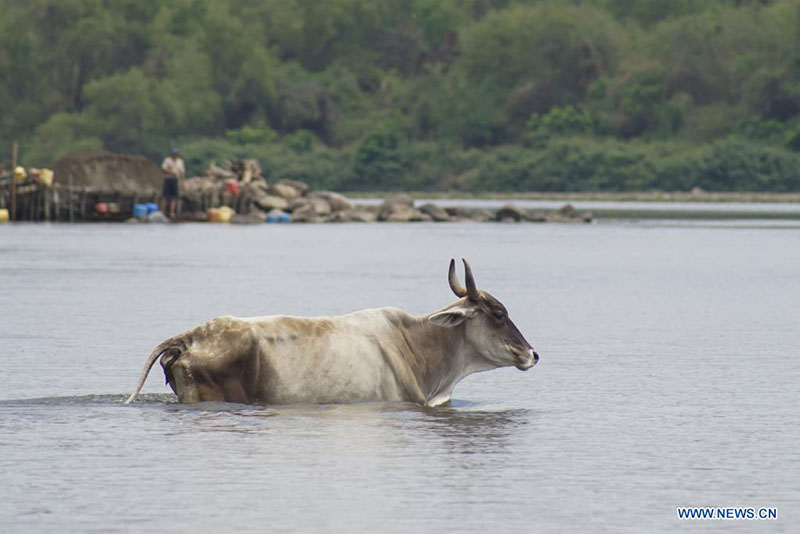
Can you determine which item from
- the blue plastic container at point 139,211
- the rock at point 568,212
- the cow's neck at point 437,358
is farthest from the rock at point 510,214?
the cow's neck at point 437,358

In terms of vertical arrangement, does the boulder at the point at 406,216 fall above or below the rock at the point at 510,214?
below

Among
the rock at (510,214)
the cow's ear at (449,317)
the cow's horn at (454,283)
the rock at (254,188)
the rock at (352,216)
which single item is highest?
the cow's horn at (454,283)

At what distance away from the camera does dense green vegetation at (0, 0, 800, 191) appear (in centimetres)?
10562

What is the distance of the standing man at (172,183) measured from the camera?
53.9 m

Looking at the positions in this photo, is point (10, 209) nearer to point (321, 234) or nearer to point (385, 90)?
point (321, 234)

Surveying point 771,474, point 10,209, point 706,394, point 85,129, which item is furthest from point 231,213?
point 85,129

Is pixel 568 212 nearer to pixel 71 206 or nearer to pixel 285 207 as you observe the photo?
pixel 285 207

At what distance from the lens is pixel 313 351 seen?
1252cm

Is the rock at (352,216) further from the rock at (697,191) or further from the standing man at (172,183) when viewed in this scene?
the rock at (697,191)

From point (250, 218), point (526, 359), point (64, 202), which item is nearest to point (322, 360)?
point (526, 359)

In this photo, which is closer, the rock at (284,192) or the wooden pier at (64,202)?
the wooden pier at (64,202)

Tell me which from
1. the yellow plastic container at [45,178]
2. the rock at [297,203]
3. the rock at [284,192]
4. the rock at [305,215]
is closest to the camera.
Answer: the yellow plastic container at [45,178]

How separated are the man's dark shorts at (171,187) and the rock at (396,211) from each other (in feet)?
33.4

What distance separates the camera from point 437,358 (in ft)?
44.0
